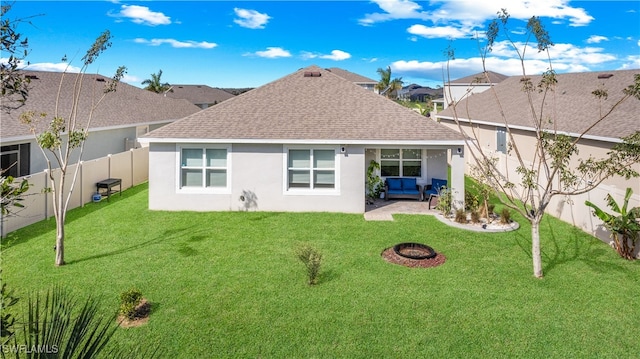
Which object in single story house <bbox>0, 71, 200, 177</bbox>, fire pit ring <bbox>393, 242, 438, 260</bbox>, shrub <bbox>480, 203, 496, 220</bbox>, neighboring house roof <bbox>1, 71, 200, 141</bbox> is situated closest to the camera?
fire pit ring <bbox>393, 242, 438, 260</bbox>

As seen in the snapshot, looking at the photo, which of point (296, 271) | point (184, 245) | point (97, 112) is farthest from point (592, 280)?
point (97, 112)

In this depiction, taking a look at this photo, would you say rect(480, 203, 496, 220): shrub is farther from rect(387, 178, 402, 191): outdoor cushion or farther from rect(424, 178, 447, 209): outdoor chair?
rect(387, 178, 402, 191): outdoor cushion

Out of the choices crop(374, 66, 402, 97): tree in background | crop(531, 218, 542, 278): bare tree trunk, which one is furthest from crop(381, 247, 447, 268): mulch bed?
crop(374, 66, 402, 97): tree in background

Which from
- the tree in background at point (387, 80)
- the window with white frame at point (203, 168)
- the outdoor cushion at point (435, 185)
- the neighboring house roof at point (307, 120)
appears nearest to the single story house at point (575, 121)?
the outdoor cushion at point (435, 185)

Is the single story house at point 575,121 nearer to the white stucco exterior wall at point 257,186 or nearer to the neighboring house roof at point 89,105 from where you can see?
the white stucco exterior wall at point 257,186

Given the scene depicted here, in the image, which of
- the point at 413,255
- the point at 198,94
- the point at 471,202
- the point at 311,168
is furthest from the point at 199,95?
the point at 413,255

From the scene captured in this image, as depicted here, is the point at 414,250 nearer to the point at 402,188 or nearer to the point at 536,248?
the point at 536,248

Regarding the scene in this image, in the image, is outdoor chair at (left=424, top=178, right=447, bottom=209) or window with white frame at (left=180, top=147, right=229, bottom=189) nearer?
window with white frame at (left=180, top=147, right=229, bottom=189)
